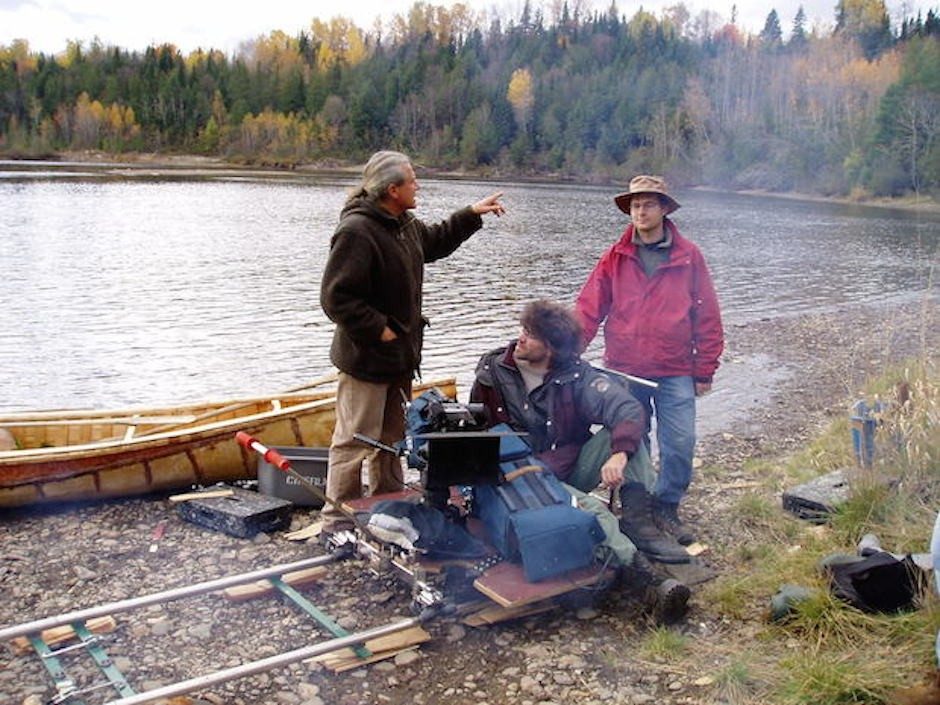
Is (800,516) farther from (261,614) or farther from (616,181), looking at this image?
(616,181)

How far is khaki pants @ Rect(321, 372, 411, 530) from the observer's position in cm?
523

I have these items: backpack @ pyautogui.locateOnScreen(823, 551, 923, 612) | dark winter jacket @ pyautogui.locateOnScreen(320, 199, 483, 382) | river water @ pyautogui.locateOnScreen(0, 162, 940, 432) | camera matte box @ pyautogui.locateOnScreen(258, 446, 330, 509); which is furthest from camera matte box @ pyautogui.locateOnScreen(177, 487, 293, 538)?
river water @ pyautogui.locateOnScreen(0, 162, 940, 432)

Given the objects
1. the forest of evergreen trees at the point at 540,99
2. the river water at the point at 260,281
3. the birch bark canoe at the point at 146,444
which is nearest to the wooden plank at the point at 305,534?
the birch bark canoe at the point at 146,444

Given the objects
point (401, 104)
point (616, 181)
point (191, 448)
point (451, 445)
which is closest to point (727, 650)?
point (451, 445)

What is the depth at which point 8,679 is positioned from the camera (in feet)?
12.8

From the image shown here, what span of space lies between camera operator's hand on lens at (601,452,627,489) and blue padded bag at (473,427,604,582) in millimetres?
202

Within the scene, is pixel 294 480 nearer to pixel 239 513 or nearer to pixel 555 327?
pixel 239 513

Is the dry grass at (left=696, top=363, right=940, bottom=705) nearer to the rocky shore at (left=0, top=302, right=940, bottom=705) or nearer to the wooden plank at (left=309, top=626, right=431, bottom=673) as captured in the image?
the rocky shore at (left=0, top=302, right=940, bottom=705)

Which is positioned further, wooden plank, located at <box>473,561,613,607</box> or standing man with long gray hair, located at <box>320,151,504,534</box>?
standing man with long gray hair, located at <box>320,151,504,534</box>

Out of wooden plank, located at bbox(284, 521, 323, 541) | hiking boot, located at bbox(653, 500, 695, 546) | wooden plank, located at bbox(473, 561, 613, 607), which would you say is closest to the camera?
wooden plank, located at bbox(473, 561, 613, 607)

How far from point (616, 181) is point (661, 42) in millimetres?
48512

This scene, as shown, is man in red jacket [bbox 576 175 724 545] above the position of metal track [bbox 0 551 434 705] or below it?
above

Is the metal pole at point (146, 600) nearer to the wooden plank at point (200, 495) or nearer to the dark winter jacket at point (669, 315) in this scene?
the wooden plank at point (200, 495)

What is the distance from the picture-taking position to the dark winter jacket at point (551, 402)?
4.87 metres
